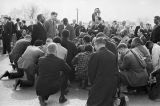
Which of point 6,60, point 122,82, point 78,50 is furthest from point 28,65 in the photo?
point 6,60

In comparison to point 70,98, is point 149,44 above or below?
above

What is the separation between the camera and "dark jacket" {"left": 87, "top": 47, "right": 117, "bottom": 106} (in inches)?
222

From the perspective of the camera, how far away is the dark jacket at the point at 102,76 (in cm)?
564

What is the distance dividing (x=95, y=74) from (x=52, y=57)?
5.32ft

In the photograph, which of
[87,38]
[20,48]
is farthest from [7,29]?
[87,38]

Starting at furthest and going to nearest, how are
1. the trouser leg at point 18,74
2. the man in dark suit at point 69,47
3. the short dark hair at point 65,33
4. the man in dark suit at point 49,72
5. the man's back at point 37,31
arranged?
the man's back at point 37,31 < the trouser leg at point 18,74 < the man in dark suit at point 69,47 < the short dark hair at point 65,33 < the man in dark suit at point 49,72

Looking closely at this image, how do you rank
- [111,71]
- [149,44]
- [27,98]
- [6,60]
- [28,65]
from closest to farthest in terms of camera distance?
[111,71] < [27,98] < [28,65] < [149,44] < [6,60]

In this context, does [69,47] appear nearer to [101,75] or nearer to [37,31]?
[37,31]

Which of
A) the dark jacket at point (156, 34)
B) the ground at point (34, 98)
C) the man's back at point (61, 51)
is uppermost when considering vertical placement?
the dark jacket at point (156, 34)

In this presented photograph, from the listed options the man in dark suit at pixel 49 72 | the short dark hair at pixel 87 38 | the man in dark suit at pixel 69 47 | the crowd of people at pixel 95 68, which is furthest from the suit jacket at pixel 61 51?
the man in dark suit at pixel 49 72

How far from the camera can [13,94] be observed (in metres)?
8.20

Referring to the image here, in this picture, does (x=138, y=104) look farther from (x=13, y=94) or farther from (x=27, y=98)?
(x=13, y=94)

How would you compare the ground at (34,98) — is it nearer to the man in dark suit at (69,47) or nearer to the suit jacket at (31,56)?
the suit jacket at (31,56)

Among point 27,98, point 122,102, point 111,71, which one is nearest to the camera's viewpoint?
point 111,71
